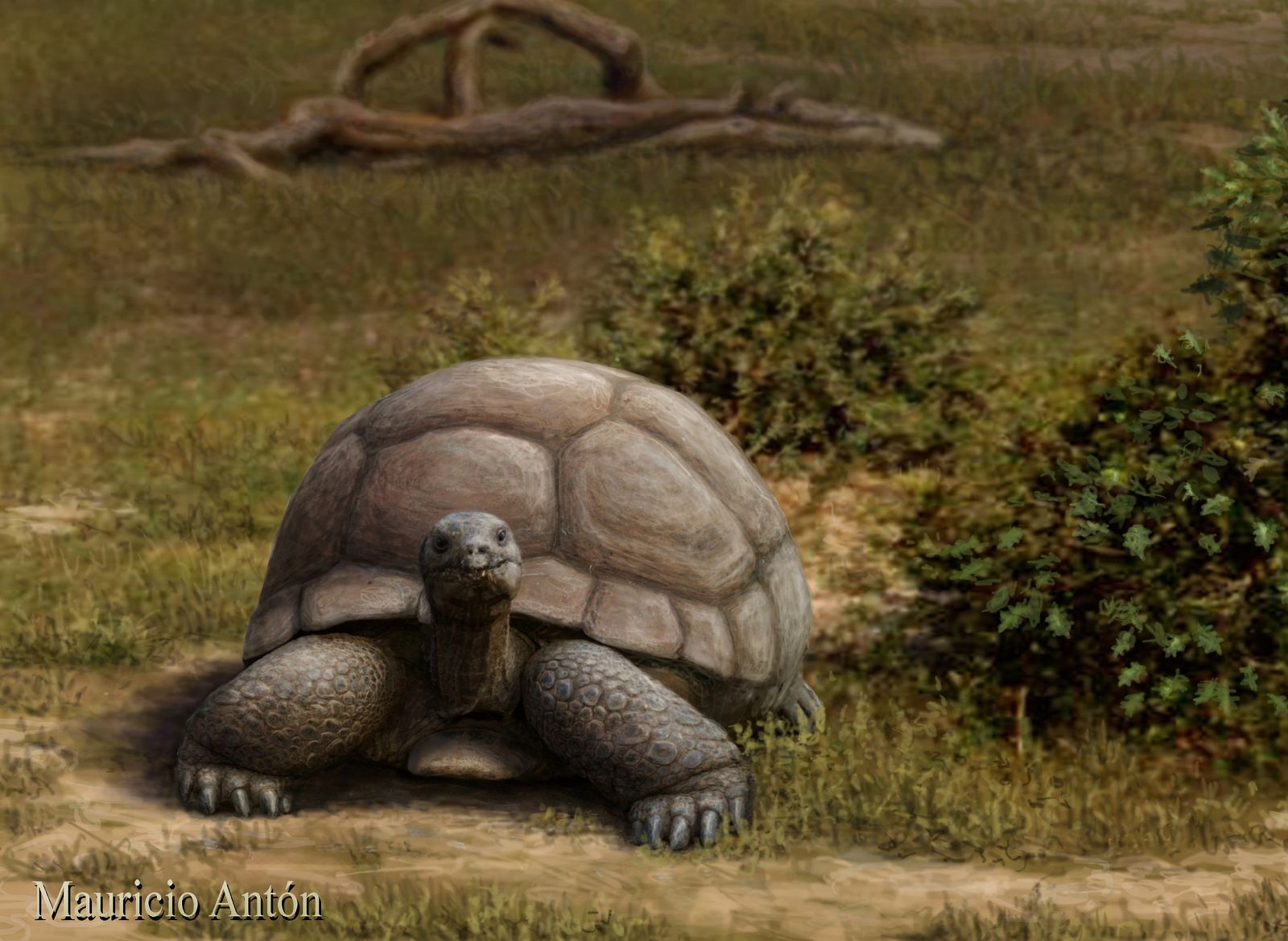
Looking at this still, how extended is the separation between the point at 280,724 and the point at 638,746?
0.97 m

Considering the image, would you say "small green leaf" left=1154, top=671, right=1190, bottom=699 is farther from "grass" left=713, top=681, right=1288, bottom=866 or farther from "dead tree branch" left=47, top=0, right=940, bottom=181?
"dead tree branch" left=47, top=0, right=940, bottom=181

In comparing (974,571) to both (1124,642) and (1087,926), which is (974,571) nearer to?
(1124,642)

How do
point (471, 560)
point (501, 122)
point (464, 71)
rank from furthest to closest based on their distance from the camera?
point (464, 71) → point (501, 122) → point (471, 560)

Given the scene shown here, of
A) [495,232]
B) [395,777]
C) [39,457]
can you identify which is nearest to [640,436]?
[395,777]

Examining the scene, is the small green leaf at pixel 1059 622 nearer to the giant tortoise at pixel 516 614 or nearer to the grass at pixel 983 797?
the grass at pixel 983 797

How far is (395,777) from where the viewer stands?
4.86 meters

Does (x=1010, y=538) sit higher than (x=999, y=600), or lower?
higher

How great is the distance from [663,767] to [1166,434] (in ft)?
6.35

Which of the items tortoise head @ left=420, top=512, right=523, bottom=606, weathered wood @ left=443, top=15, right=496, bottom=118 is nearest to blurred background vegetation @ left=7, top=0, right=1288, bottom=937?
tortoise head @ left=420, top=512, right=523, bottom=606

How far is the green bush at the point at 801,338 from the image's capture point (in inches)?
332

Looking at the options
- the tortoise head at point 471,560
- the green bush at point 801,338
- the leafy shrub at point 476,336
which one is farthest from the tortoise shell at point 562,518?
the leafy shrub at point 476,336

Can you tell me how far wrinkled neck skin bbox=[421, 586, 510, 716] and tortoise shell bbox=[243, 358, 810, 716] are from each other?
0.12 m

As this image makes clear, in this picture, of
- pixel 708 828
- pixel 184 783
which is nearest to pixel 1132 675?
pixel 708 828

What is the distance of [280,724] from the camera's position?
4.45m
